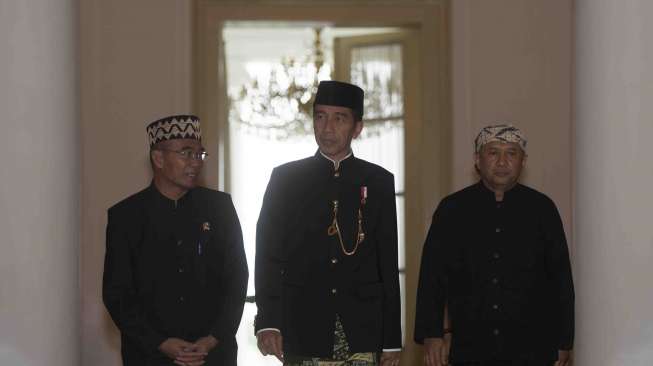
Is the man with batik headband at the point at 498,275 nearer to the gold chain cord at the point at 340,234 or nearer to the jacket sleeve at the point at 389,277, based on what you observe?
the jacket sleeve at the point at 389,277

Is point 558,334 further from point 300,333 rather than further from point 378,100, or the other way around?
point 378,100

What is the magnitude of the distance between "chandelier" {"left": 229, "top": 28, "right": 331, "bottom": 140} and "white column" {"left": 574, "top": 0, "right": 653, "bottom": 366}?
632cm

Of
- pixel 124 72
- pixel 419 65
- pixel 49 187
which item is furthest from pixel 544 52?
pixel 49 187

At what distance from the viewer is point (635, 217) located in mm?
4133

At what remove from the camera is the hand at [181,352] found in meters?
4.91

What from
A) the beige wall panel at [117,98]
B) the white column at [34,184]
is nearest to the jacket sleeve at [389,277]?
the white column at [34,184]

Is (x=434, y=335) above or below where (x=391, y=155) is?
below

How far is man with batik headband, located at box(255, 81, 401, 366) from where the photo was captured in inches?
196

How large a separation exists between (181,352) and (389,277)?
89 centimetres

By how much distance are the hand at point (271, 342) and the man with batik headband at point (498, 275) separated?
2.05 ft

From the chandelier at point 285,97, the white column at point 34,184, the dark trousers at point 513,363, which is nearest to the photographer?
the white column at point 34,184

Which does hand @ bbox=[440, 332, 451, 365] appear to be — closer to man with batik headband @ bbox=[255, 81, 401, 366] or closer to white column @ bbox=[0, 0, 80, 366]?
man with batik headband @ bbox=[255, 81, 401, 366]

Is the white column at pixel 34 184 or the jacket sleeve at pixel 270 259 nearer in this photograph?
the white column at pixel 34 184

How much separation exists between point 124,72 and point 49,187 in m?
3.08
